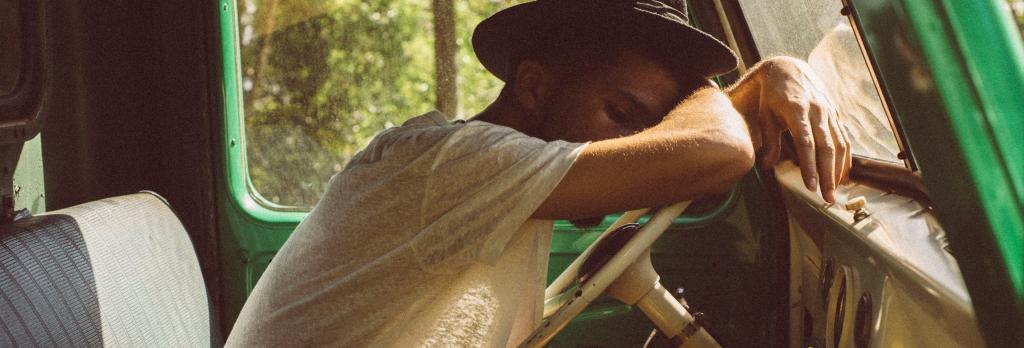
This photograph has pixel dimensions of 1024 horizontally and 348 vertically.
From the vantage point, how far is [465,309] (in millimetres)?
1500

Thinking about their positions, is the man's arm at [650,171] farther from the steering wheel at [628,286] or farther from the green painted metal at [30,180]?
the green painted metal at [30,180]

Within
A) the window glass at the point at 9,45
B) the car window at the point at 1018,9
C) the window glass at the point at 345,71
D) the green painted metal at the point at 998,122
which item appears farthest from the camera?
the window glass at the point at 345,71

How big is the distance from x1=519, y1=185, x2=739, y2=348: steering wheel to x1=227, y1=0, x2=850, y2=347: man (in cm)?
6

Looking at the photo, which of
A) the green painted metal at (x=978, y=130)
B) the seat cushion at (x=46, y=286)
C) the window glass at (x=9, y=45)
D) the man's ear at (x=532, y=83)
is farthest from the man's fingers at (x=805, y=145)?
the window glass at (x=9, y=45)

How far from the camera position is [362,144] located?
2.82 m

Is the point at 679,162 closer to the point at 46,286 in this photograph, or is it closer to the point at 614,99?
the point at 614,99

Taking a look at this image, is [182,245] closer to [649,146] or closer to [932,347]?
[649,146]

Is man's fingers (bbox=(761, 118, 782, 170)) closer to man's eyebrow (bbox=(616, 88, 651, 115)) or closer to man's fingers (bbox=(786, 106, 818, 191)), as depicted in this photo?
man's fingers (bbox=(786, 106, 818, 191))

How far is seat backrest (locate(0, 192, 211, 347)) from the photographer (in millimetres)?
1553

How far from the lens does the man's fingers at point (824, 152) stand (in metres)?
1.39

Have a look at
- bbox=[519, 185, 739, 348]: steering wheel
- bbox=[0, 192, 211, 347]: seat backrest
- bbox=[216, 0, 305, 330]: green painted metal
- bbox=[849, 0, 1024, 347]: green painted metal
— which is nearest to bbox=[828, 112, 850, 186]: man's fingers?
bbox=[519, 185, 739, 348]: steering wheel

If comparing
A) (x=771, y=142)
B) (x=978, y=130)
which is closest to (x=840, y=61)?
(x=771, y=142)

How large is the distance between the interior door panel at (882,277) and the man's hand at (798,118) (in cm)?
8

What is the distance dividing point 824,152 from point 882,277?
254 mm
